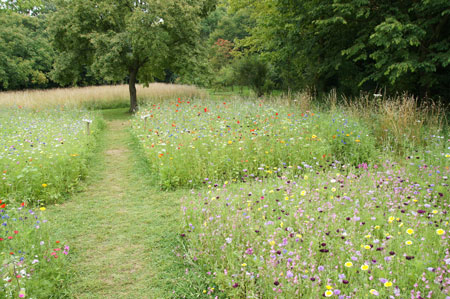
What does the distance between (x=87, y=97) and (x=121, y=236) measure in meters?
15.3

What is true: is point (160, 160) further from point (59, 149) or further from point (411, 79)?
point (411, 79)

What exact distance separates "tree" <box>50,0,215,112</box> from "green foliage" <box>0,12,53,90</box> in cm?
1114

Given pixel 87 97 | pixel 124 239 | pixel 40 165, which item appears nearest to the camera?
pixel 124 239

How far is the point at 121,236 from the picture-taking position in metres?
3.82


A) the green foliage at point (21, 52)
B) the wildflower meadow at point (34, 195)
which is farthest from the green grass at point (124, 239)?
the green foliage at point (21, 52)

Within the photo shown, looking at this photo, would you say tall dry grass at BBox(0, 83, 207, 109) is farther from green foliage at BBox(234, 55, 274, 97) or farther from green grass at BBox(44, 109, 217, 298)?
green grass at BBox(44, 109, 217, 298)

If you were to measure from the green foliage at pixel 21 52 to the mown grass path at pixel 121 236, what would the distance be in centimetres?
2227

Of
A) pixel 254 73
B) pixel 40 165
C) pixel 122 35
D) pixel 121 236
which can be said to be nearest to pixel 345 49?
pixel 254 73

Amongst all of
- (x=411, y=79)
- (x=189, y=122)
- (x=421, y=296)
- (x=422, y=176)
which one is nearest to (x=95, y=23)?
(x=189, y=122)

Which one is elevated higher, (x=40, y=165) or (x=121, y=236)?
(x=40, y=165)

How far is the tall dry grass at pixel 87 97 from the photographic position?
1386 centimetres

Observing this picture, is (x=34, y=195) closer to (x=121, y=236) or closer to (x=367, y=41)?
(x=121, y=236)

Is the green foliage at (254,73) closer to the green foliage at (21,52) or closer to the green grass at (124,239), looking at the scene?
the green grass at (124,239)

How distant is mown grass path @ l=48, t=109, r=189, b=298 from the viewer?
116 inches
